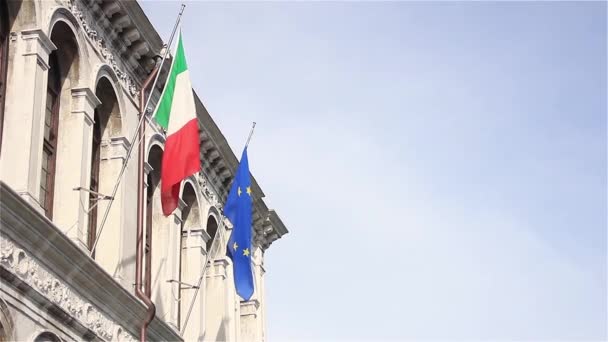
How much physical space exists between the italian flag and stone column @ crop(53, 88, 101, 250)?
1426 millimetres

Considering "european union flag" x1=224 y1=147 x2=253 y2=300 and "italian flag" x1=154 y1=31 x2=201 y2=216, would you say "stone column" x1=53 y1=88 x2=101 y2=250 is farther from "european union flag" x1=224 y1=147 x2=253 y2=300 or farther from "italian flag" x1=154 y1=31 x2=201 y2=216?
"european union flag" x1=224 y1=147 x2=253 y2=300

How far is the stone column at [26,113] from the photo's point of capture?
56.0 ft

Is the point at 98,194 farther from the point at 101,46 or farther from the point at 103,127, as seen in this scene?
the point at 101,46

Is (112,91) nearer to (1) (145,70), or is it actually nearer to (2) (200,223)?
(1) (145,70)

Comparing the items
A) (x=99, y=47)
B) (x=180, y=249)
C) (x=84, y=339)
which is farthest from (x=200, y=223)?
(x=84, y=339)

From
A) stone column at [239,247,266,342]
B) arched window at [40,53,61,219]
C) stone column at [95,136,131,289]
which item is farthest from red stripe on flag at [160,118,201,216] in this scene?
stone column at [239,247,266,342]

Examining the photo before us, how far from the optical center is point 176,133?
2075 cm

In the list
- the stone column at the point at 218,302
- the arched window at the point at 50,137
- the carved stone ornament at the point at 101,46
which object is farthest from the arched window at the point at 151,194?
the arched window at the point at 50,137

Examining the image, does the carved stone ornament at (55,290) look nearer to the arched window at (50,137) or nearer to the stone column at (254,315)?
the arched window at (50,137)

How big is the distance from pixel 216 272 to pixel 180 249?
2291 millimetres

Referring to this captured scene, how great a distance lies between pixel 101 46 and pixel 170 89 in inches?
60.7

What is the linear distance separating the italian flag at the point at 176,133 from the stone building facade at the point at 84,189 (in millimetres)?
1138

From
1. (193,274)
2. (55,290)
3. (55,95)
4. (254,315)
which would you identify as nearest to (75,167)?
(55,95)

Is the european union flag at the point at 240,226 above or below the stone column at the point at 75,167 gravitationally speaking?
above
